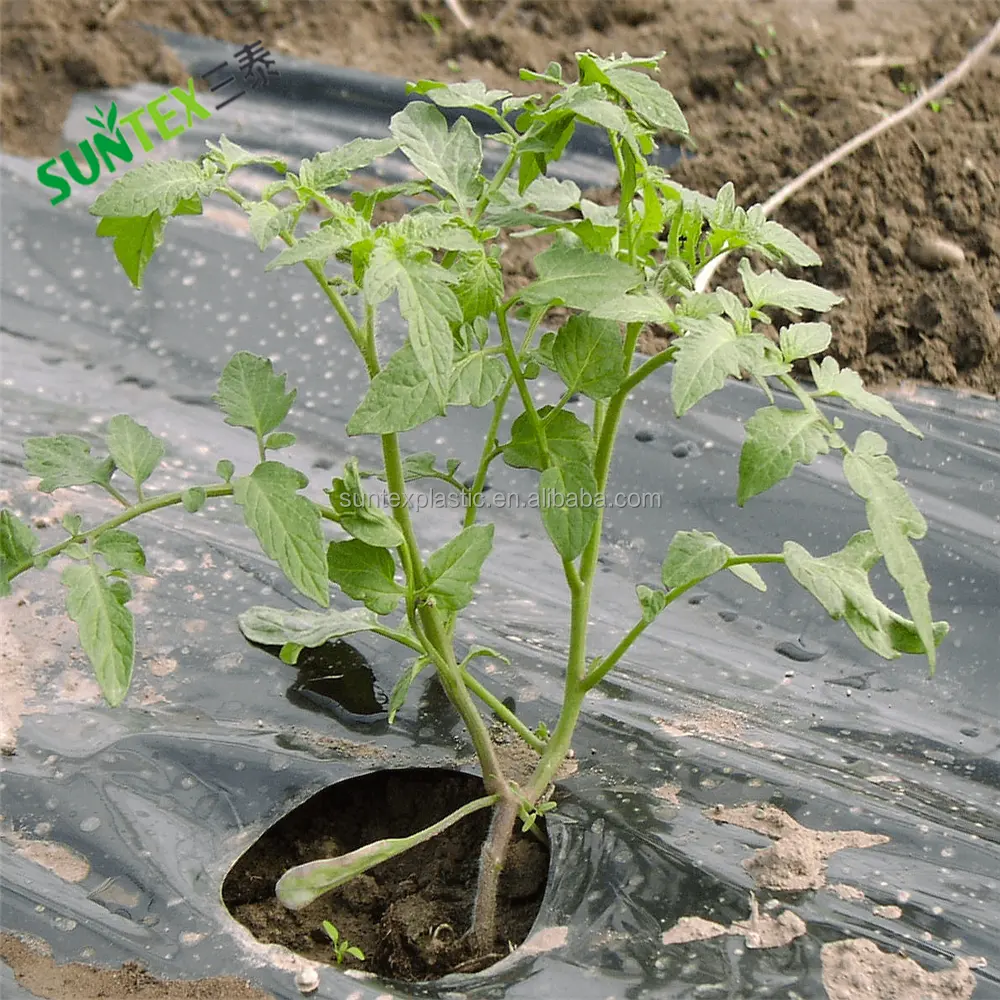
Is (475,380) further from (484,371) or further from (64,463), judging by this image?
(64,463)

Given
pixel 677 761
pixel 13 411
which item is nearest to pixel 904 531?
pixel 677 761

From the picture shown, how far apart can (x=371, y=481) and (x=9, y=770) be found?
78cm

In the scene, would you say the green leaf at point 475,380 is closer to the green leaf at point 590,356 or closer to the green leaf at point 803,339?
the green leaf at point 590,356

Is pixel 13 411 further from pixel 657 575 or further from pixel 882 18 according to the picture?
pixel 882 18

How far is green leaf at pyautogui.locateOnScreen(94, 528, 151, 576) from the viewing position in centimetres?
104

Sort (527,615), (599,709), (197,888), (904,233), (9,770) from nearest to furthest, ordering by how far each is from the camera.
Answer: (197,888) < (9,770) < (599,709) < (527,615) < (904,233)

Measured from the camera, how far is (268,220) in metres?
0.99

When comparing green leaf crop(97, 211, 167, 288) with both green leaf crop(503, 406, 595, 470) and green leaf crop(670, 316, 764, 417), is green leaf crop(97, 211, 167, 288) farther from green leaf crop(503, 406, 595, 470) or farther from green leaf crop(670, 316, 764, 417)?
green leaf crop(670, 316, 764, 417)

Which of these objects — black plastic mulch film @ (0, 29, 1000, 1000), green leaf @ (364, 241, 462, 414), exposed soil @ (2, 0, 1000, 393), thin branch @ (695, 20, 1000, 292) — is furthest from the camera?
thin branch @ (695, 20, 1000, 292)

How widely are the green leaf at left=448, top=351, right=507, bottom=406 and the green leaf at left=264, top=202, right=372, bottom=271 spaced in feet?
0.46

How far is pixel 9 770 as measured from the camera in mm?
1372

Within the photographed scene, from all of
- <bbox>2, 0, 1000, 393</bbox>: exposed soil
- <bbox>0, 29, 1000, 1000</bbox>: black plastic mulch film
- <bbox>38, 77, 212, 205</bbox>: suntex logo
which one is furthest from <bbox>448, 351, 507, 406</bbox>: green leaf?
<bbox>38, 77, 212, 205</bbox>: suntex logo

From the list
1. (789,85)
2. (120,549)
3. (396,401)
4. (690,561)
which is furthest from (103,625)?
(789,85)

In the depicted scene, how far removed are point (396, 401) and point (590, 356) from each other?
0.69 ft
